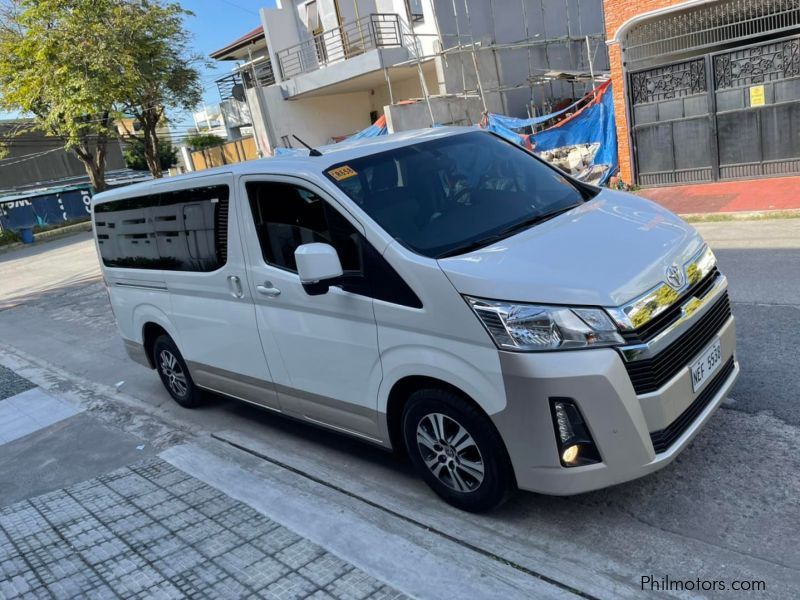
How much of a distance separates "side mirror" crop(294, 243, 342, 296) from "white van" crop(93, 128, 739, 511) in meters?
0.01

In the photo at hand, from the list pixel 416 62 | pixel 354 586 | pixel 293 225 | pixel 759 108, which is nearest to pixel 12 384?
pixel 293 225

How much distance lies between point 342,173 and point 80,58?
31.1 metres

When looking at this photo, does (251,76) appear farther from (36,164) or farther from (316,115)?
(36,164)

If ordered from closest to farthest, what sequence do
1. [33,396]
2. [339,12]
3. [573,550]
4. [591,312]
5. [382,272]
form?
[591,312], [573,550], [382,272], [33,396], [339,12]

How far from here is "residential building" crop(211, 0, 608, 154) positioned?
A: 792 inches

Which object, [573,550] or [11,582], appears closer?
[573,550]

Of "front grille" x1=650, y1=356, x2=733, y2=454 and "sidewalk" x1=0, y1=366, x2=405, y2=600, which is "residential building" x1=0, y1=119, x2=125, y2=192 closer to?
"sidewalk" x1=0, y1=366, x2=405, y2=600

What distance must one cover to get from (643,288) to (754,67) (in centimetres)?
1126

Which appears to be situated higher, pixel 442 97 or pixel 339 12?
pixel 339 12

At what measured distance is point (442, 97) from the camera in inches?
770

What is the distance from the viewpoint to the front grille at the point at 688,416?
3057 mm

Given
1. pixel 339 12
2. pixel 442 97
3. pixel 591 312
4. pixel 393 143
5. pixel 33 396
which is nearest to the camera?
pixel 591 312

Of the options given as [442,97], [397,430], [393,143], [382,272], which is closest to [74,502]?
[397,430]

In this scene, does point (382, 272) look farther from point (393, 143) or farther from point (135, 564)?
point (135, 564)
